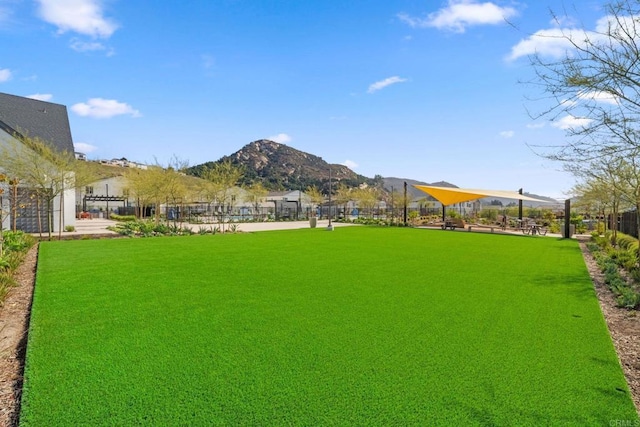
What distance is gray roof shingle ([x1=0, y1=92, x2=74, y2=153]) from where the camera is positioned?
20969mm

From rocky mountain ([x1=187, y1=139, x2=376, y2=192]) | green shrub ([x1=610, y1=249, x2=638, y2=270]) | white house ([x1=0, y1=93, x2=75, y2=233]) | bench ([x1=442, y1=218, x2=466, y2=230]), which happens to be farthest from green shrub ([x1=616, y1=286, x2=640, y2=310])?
rocky mountain ([x1=187, y1=139, x2=376, y2=192])

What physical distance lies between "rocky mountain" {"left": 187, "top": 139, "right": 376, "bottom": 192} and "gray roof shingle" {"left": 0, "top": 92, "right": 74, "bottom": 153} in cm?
5857

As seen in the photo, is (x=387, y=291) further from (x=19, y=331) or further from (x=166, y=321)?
(x=19, y=331)

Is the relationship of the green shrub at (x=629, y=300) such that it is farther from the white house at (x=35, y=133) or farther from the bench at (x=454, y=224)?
the white house at (x=35, y=133)

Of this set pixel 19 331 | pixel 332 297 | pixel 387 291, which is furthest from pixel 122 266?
pixel 387 291

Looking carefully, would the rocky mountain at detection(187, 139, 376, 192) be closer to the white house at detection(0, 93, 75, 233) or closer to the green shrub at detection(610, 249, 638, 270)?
the white house at detection(0, 93, 75, 233)

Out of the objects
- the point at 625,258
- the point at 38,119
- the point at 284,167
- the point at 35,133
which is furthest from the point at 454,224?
the point at 284,167

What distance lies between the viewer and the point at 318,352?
151 inches

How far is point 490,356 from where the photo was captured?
3.78 m

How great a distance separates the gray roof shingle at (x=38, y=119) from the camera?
21.0 metres

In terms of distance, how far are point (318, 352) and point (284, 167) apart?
94.1 metres

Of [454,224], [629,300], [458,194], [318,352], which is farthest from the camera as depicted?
[458,194]

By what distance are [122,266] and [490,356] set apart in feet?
25.7

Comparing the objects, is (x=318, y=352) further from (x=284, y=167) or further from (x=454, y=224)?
(x=284, y=167)
